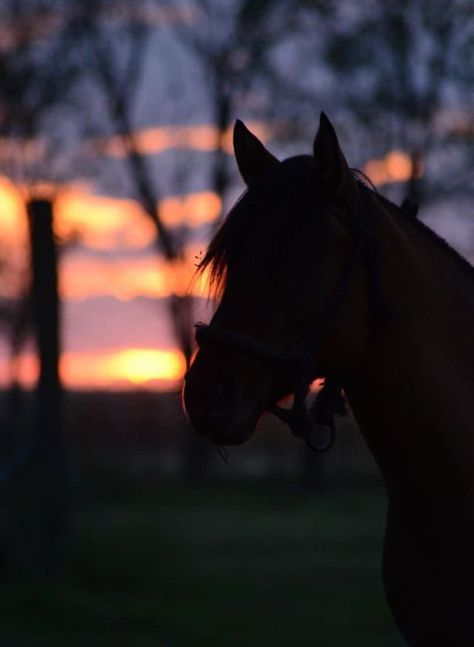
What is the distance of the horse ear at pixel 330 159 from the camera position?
386 centimetres

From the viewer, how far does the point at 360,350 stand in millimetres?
3947

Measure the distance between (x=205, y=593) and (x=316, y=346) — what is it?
807 cm

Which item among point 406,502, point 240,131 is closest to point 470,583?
point 406,502

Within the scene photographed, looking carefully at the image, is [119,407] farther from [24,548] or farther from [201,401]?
[201,401]

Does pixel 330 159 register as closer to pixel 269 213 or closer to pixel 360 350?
pixel 269 213

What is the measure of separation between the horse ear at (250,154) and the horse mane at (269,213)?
0.10 metres

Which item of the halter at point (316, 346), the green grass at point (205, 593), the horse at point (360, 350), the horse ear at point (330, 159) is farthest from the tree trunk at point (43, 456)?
the horse ear at point (330, 159)

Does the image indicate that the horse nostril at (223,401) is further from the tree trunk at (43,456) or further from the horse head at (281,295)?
the tree trunk at (43,456)

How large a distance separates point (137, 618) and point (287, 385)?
641cm

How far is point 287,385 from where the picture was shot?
3887mm

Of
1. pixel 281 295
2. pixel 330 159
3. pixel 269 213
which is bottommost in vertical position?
pixel 281 295

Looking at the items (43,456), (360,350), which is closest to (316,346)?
(360,350)

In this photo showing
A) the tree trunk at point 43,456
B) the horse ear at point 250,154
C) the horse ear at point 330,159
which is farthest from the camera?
the tree trunk at point 43,456

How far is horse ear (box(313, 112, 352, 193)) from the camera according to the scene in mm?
3863
